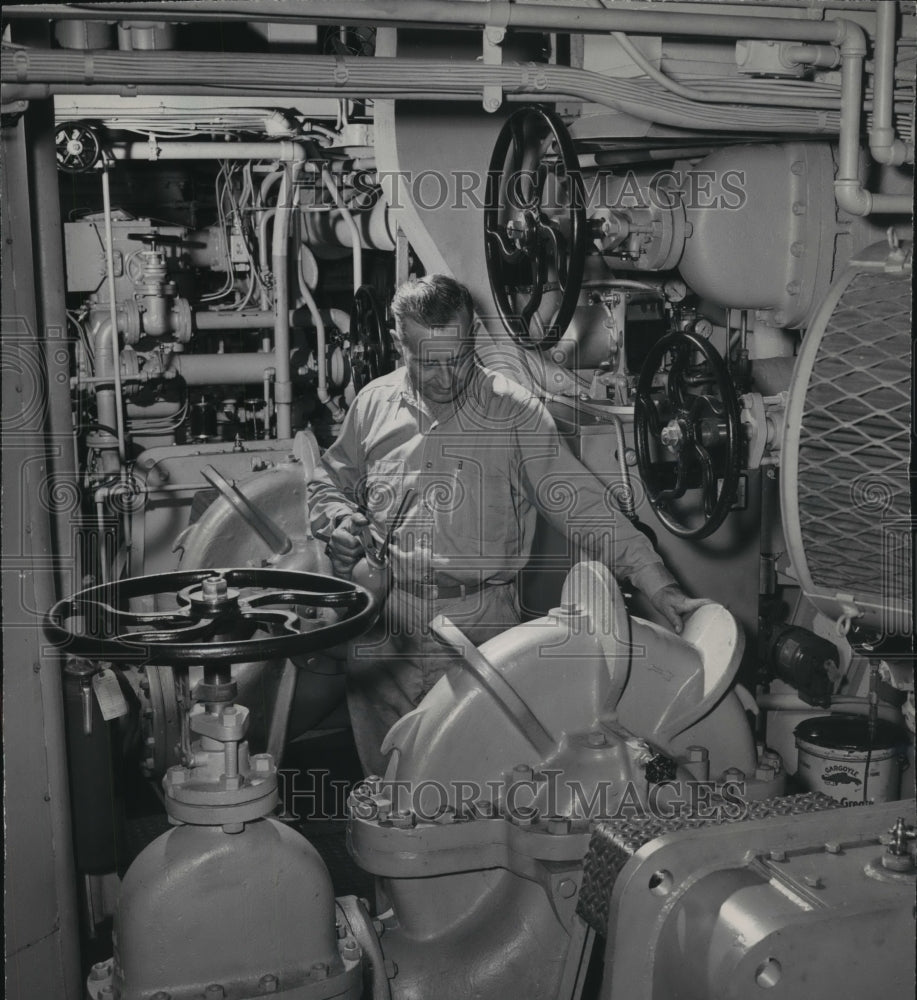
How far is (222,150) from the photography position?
5633mm

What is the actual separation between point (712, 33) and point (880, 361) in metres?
0.80

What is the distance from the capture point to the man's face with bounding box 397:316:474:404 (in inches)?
136

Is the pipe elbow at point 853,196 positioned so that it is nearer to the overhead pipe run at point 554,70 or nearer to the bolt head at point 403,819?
the overhead pipe run at point 554,70

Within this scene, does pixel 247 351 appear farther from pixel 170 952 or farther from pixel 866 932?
pixel 866 932

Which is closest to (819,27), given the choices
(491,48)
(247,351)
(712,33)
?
(712,33)

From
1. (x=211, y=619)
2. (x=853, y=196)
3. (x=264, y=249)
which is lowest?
(x=211, y=619)

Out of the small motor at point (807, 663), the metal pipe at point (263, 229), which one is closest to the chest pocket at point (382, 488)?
the small motor at point (807, 663)

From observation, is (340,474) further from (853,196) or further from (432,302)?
(853,196)

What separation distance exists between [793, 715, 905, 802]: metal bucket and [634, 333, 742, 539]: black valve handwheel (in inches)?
32.4

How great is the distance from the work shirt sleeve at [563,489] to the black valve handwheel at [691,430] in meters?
0.17

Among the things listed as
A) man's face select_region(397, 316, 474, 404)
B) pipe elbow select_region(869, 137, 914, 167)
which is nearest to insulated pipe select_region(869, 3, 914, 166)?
pipe elbow select_region(869, 137, 914, 167)

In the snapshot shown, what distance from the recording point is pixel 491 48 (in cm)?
228

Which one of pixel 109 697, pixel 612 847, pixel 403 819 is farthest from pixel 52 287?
pixel 612 847

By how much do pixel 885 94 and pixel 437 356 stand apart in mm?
1564
